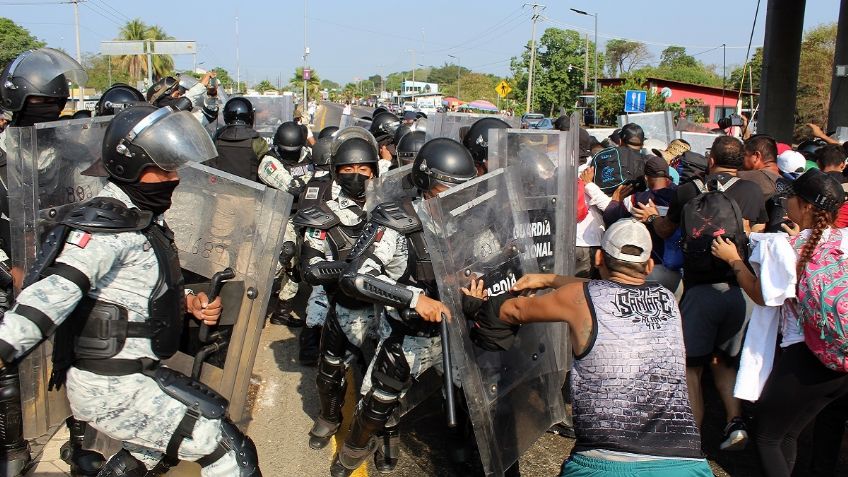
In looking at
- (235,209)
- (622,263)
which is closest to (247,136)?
(235,209)

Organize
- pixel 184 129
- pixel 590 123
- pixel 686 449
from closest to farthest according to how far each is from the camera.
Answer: pixel 686 449, pixel 184 129, pixel 590 123

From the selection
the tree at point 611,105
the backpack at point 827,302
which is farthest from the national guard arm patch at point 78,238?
the tree at point 611,105

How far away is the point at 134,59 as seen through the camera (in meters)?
55.2

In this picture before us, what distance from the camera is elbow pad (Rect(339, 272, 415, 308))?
354 cm

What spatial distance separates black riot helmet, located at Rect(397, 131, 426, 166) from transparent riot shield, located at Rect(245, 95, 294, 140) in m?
4.66

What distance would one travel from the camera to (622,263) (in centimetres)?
280

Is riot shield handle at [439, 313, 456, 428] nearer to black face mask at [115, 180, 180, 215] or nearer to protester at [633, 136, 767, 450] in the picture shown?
black face mask at [115, 180, 180, 215]

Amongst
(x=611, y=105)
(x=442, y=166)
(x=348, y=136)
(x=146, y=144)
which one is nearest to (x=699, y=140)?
(x=348, y=136)

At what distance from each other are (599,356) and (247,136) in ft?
18.9

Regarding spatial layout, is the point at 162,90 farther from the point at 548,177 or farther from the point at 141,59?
the point at 141,59

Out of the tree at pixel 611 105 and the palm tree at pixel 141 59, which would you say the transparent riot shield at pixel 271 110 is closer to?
the tree at pixel 611 105

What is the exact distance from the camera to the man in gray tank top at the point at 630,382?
2662 mm

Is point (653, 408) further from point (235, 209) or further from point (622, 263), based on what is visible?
point (235, 209)

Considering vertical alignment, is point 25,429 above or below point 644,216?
below
